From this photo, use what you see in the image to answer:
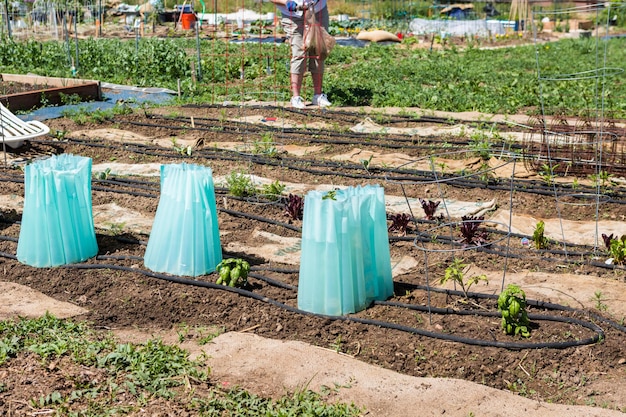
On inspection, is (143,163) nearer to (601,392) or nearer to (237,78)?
(601,392)

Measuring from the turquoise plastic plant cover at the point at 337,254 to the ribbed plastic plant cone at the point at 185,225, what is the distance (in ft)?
2.51

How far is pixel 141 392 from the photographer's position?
348cm

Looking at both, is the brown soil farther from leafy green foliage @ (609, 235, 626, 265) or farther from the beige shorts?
the beige shorts

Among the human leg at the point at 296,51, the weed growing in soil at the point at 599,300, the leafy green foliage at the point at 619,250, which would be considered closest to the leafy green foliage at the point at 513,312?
the weed growing in soil at the point at 599,300

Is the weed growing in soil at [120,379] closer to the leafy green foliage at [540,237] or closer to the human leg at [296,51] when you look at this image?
the leafy green foliage at [540,237]

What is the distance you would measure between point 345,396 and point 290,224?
2.56 m

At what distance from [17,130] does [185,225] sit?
4.00 metres

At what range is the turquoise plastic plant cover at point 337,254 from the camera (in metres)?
4.20

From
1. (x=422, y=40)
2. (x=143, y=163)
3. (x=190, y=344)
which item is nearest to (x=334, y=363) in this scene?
(x=190, y=344)

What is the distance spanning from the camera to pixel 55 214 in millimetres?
4941

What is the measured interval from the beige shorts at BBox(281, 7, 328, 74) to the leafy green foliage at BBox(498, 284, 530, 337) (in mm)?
6702

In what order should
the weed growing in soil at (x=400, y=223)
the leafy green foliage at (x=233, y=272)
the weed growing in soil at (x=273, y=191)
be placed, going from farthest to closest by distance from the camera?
the weed growing in soil at (x=273, y=191)
the weed growing in soil at (x=400, y=223)
the leafy green foliage at (x=233, y=272)

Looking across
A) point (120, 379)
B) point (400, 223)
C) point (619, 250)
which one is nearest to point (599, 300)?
point (619, 250)

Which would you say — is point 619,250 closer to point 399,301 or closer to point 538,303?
point 538,303
